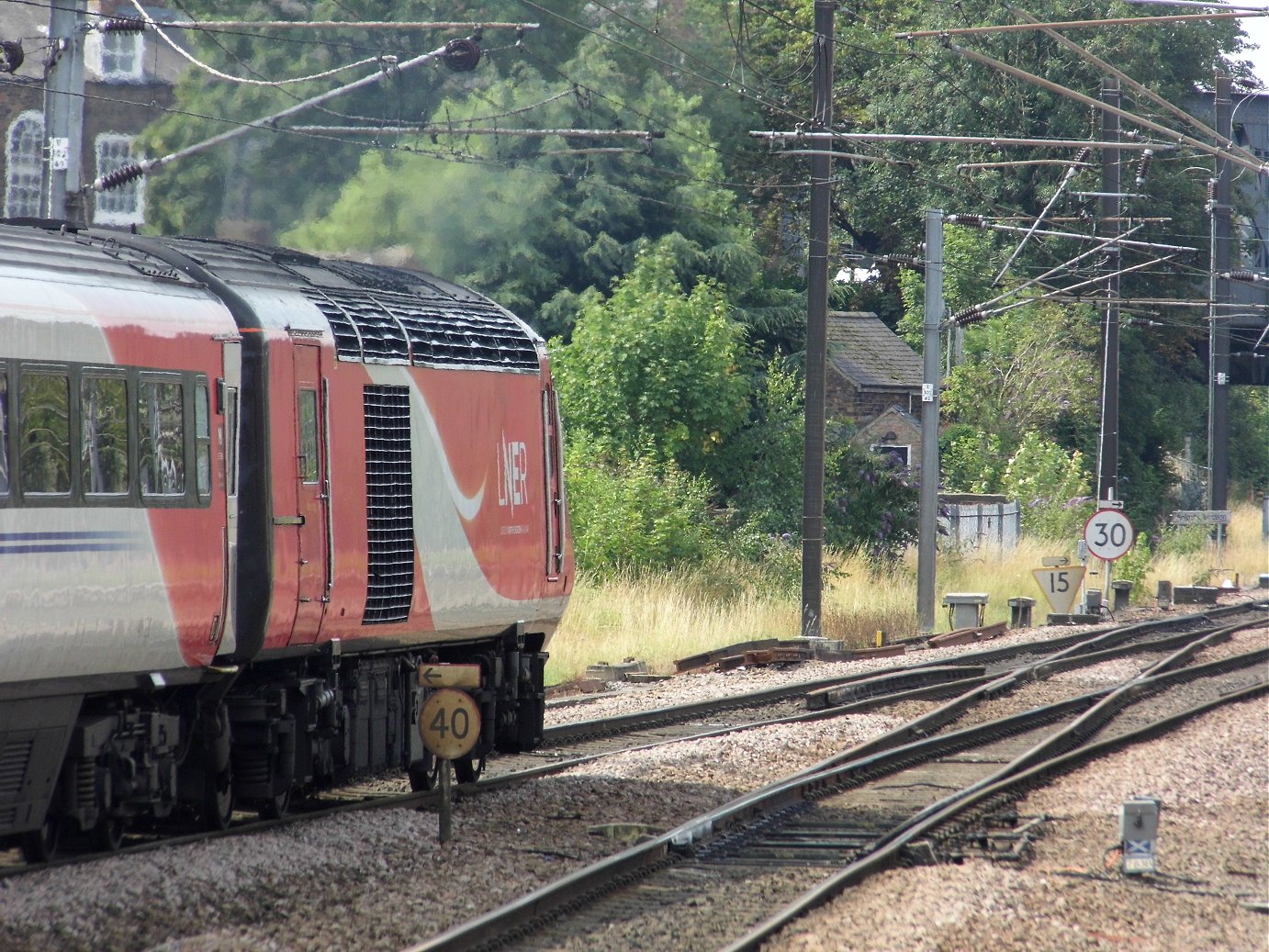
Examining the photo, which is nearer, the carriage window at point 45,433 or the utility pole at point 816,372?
the carriage window at point 45,433

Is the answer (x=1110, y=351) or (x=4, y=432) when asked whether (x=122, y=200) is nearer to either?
(x=1110, y=351)

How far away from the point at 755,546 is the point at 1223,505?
64.8 ft

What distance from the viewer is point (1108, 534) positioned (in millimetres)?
28703

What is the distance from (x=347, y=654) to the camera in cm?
1086

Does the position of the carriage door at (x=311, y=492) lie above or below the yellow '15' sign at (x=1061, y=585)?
above

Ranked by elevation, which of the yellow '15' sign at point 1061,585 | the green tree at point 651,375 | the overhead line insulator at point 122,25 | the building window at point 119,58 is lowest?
the yellow '15' sign at point 1061,585

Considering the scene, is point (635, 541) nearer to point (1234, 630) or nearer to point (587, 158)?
point (1234, 630)

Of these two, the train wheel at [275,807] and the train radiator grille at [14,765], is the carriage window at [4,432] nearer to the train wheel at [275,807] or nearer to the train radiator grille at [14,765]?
the train radiator grille at [14,765]

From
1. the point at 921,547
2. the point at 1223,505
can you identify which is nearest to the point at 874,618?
the point at 921,547

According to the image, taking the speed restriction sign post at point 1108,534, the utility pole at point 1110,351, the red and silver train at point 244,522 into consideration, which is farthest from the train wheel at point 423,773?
the utility pole at point 1110,351

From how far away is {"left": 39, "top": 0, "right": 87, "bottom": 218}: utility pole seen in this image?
49.5 ft

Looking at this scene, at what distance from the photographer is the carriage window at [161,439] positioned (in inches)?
350

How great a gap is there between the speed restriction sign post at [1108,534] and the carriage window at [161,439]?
2176 centimetres

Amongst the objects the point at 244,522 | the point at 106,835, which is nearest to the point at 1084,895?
the point at 244,522
